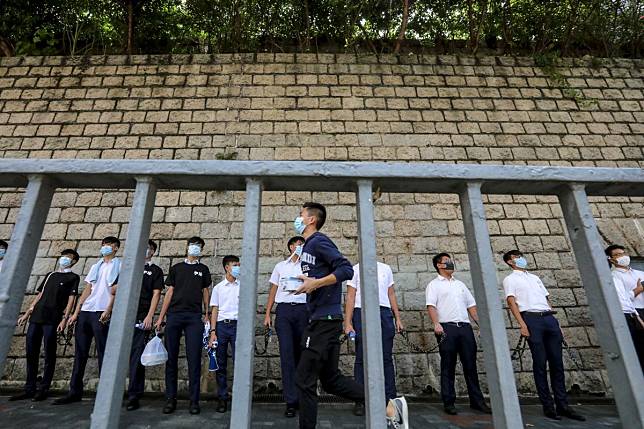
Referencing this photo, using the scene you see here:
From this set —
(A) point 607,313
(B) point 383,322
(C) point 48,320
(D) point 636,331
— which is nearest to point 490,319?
(A) point 607,313

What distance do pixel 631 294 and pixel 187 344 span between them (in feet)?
17.5

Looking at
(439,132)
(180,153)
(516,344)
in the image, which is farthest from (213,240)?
(516,344)

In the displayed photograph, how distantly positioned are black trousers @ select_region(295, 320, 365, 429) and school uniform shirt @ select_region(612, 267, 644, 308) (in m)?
4.10

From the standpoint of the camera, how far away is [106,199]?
6133 millimetres

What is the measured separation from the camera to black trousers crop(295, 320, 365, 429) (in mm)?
2617

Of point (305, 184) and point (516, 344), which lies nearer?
point (305, 184)

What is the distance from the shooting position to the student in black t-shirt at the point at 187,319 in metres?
4.03

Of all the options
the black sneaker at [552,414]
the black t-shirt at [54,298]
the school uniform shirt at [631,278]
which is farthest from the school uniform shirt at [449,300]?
the black t-shirt at [54,298]

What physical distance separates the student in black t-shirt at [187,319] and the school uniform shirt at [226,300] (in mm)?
128

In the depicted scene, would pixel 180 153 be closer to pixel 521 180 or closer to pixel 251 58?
pixel 251 58

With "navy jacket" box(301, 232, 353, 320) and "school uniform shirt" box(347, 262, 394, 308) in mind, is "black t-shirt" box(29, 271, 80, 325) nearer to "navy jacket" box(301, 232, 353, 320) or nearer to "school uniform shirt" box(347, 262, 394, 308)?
"school uniform shirt" box(347, 262, 394, 308)

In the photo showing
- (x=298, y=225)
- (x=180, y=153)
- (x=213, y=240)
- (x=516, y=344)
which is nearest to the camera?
(x=298, y=225)

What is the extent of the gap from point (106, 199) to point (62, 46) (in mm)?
3554

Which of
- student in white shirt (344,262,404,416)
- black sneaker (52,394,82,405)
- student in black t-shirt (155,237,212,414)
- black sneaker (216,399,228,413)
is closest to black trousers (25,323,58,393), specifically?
black sneaker (52,394,82,405)
